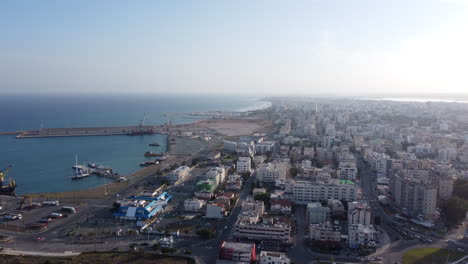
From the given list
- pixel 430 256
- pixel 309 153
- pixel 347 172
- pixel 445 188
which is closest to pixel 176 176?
pixel 347 172

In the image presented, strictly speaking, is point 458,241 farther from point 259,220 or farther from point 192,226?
point 192,226

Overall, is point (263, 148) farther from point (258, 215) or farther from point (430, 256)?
point (430, 256)

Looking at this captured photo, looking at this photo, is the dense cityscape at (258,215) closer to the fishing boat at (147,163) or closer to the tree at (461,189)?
the tree at (461,189)

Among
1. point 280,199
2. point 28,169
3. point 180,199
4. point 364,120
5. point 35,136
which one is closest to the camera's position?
point 280,199

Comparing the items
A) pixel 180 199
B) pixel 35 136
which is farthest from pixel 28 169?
pixel 35 136

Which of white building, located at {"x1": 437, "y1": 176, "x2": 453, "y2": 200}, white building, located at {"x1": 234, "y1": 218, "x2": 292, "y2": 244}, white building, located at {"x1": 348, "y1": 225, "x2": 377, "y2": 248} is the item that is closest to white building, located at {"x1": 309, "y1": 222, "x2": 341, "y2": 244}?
white building, located at {"x1": 348, "y1": 225, "x2": 377, "y2": 248}

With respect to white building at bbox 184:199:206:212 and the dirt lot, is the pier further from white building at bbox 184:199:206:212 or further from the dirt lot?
the dirt lot
